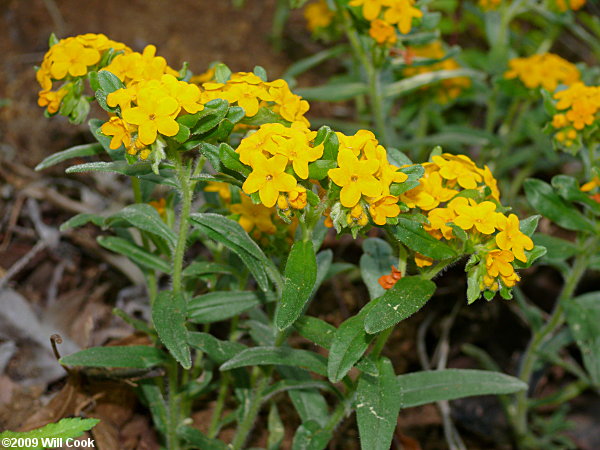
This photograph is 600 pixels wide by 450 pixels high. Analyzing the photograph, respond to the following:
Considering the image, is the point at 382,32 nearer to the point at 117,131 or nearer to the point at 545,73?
the point at 545,73

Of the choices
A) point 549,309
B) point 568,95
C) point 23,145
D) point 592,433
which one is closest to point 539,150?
point 549,309

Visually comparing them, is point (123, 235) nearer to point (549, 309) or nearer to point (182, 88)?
point (182, 88)

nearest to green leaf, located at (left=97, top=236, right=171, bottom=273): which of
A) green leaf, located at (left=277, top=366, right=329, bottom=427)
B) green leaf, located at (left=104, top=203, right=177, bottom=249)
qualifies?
green leaf, located at (left=104, top=203, right=177, bottom=249)

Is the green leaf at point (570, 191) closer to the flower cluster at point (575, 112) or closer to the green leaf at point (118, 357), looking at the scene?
the flower cluster at point (575, 112)

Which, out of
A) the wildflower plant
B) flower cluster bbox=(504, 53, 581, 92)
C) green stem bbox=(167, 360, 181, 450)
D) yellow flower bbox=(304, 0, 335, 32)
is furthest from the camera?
yellow flower bbox=(304, 0, 335, 32)

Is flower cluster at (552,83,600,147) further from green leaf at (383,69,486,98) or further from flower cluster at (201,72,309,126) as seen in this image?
flower cluster at (201,72,309,126)

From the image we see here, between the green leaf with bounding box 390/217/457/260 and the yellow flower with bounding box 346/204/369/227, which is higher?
the yellow flower with bounding box 346/204/369/227

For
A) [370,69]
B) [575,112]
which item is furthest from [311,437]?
[370,69]
